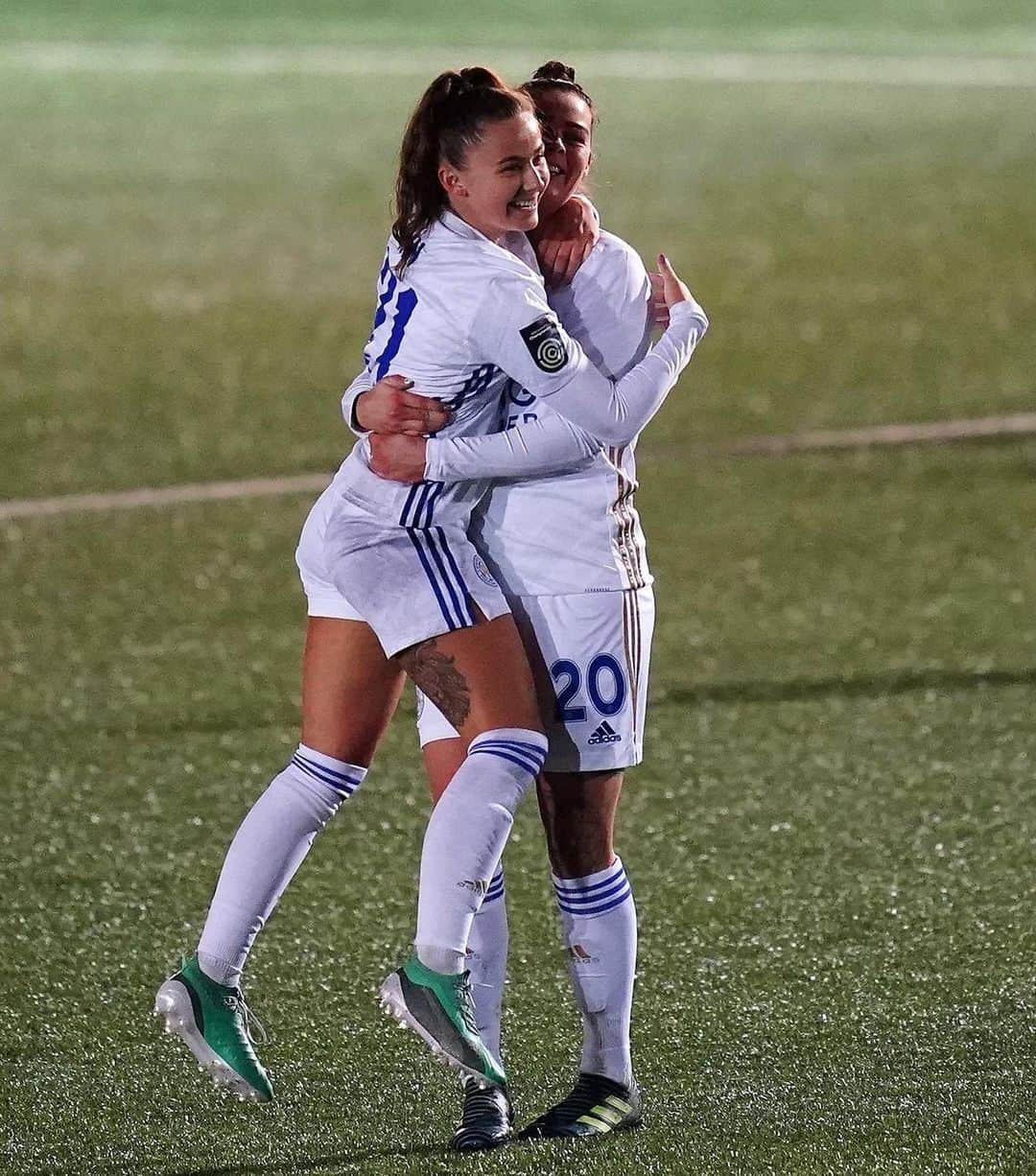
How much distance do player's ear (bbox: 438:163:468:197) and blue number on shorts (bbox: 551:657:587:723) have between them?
0.71m

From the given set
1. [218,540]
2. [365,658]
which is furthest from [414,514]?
[218,540]

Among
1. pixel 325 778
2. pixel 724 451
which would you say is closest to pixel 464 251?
pixel 325 778

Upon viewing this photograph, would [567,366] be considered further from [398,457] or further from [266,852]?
[266,852]

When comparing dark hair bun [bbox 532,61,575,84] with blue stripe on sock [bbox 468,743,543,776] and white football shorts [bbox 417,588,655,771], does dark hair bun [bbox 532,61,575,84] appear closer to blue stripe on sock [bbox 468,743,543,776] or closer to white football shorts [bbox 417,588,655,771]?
white football shorts [bbox 417,588,655,771]

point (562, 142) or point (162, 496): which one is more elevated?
point (562, 142)

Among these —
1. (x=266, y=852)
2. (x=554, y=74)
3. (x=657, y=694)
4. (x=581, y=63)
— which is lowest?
(x=581, y=63)

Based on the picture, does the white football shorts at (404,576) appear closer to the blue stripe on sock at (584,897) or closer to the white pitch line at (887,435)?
the blue stripe on sock at (584,897)

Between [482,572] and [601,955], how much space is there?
0.62 metres

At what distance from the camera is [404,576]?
3.30m

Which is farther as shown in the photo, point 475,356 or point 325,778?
point 325,778

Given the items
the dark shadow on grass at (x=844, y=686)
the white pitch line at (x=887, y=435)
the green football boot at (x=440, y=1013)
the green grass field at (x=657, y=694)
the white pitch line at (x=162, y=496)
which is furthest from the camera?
the white pitch line at (x=887, y=435)

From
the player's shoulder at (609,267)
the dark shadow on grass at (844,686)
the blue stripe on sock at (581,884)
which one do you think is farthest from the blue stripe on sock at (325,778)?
the dark shadow on grass at (844,686)

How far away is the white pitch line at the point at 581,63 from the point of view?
20672 millimetres

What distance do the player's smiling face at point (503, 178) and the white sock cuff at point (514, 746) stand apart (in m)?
0.73
